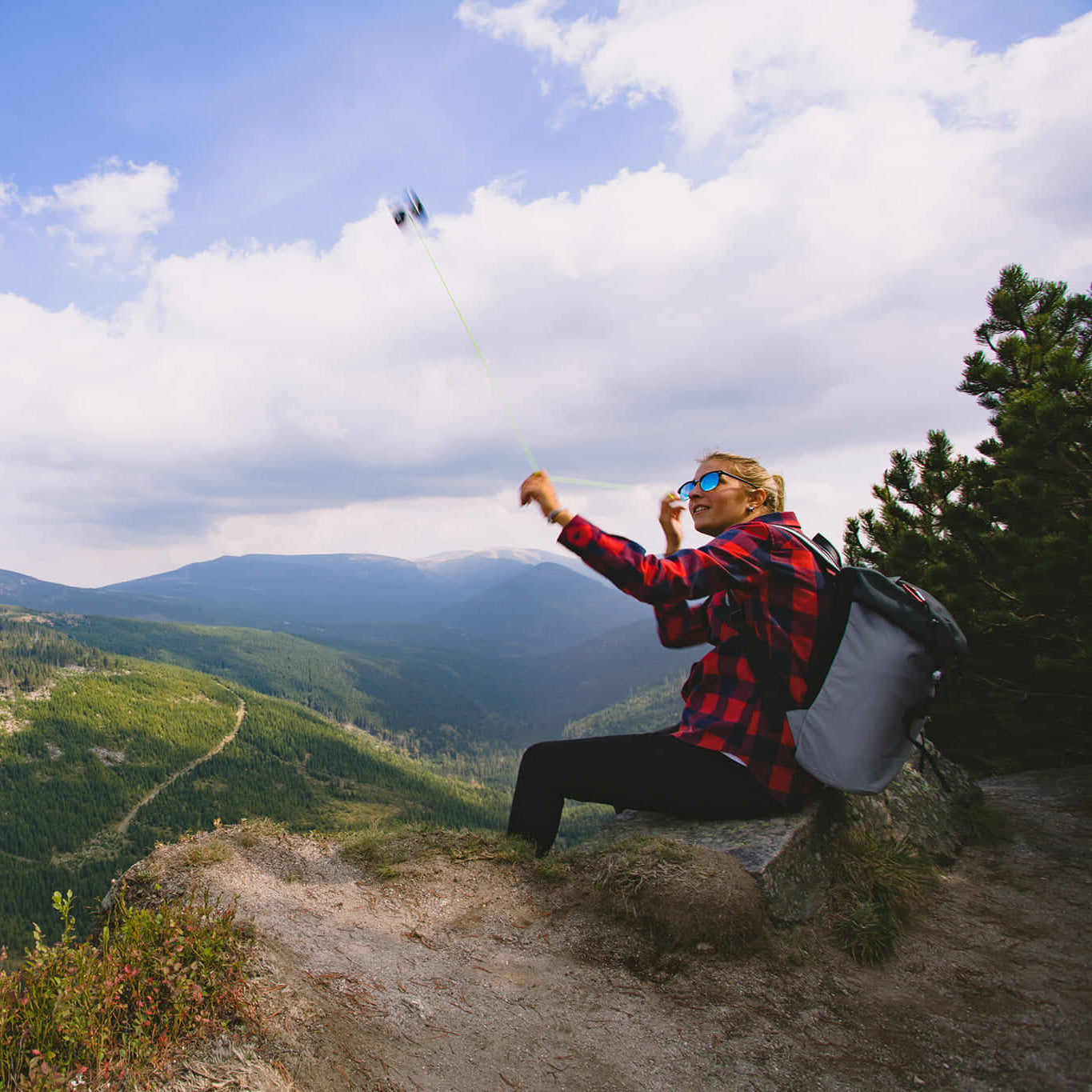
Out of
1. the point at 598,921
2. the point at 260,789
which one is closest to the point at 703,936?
the point at 598,921

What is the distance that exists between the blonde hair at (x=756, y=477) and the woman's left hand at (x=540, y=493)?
157cm

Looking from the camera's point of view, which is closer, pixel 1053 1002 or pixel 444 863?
pixel 1053 1002

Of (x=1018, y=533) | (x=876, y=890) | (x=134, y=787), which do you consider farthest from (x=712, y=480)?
(x=134, y=787)

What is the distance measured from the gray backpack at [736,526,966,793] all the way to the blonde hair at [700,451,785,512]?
533mm

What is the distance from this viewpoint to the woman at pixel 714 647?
3845mm

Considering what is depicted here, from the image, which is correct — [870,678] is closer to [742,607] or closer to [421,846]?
[742,607]

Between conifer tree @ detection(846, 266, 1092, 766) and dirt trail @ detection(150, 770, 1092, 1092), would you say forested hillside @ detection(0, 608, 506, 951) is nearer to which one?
conifer tree @ detection(846, 266, 1092, 766)

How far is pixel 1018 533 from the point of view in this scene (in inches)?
313

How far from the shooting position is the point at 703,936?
14.4 feet

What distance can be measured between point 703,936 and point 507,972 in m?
1.43

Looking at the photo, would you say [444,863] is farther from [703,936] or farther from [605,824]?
[703,936]

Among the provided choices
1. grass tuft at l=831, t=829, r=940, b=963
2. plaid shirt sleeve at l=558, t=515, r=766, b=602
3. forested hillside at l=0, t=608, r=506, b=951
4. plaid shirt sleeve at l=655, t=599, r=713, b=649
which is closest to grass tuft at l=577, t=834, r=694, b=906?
grass tuft at l=831, t=829, r=940, b=963

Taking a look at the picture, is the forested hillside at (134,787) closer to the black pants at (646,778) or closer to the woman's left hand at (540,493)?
the black pants at (646,778)

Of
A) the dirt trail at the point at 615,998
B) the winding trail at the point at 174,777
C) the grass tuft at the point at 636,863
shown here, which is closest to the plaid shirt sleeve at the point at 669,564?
the grass tuft at the point at 636,863
